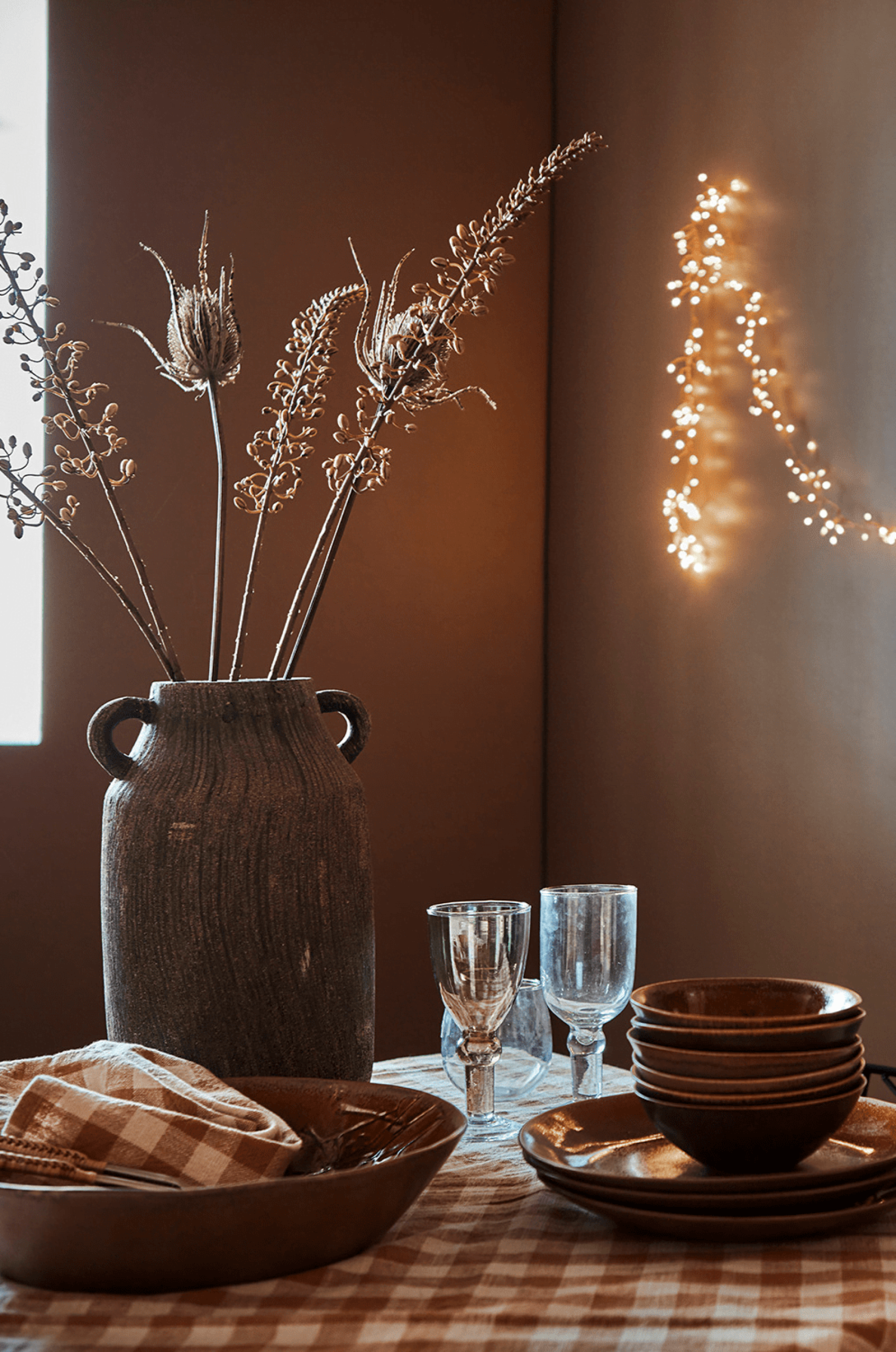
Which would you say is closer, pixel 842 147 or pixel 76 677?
pixel 842 147

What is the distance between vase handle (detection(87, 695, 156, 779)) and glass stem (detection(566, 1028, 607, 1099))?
16.5 inches

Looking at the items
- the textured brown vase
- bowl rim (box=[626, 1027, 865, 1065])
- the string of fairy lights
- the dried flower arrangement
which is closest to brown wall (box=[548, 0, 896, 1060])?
the string of fairy lights

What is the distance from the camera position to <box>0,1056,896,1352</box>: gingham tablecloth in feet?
1.95

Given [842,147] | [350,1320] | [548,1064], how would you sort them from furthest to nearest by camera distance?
[842,147], [548,1064], [350,1320]

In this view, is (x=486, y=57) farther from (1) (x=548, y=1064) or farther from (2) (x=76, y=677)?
(1) (x=548, y=1064)

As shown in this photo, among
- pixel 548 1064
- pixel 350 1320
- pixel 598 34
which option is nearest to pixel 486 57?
pixel 598 34

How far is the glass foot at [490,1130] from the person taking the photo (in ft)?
3.06

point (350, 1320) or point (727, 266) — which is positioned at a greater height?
point (727, 266)

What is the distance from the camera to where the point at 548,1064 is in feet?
3.49

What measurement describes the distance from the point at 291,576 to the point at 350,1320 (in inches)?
83.5

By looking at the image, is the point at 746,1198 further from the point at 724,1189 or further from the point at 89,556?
the point at 89,556

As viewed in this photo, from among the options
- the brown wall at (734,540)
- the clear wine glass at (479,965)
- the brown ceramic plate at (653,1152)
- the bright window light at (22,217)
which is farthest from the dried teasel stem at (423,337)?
the bright window light at (22,217)

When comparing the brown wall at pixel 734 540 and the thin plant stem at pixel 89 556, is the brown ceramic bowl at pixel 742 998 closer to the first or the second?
the thin plant stem at pixel 89 556

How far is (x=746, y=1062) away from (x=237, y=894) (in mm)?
407
